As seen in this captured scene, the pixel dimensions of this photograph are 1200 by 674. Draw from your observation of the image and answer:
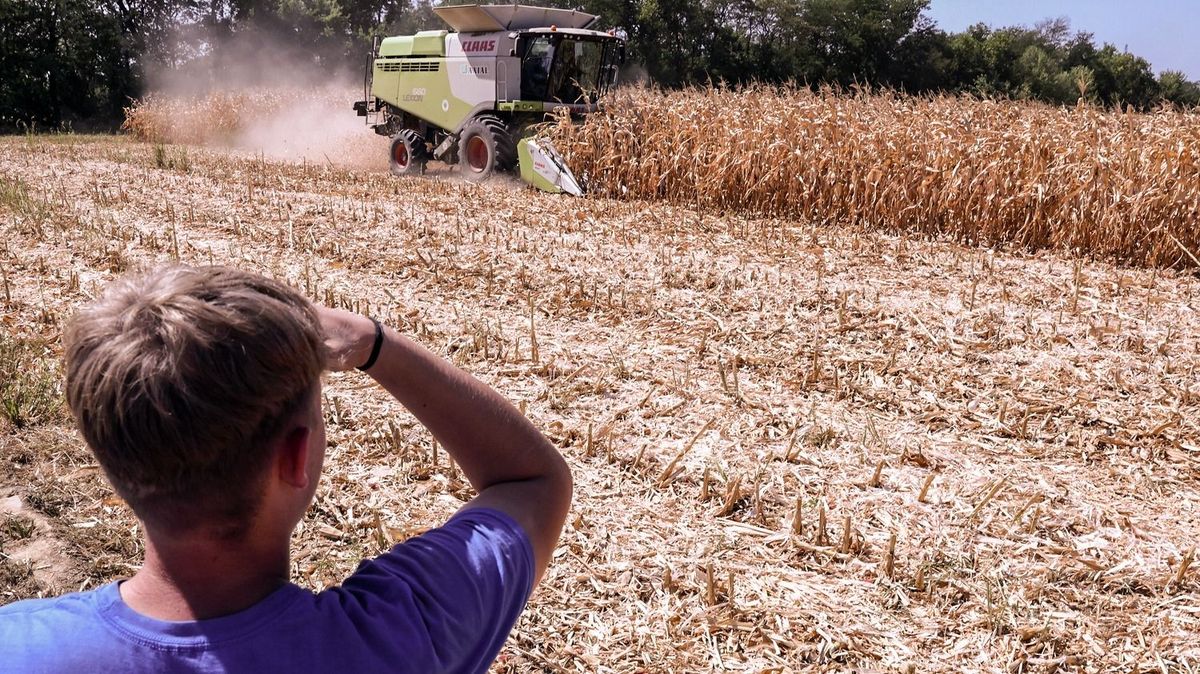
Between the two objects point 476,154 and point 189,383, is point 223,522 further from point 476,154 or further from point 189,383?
point 476,154

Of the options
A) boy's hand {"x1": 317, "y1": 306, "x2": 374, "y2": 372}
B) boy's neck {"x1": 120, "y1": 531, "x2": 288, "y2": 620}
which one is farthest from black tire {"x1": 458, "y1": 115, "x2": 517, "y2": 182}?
boy's neck {"x1": 120, "y1": 531, "x2": 288, "y2": 620}

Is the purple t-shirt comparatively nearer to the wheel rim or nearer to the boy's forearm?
the boy's forearm

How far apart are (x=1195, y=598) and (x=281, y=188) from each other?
9.70 m

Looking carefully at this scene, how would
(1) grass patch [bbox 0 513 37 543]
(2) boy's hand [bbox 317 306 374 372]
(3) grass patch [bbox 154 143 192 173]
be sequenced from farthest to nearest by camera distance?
(3) grass patch [bbox 154 143 192 173] < (1) grass patch [bbox 0 513 37 543] < (2) boy's hand [bbox 317 306 374 372]

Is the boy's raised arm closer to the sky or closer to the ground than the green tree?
closer to the ground

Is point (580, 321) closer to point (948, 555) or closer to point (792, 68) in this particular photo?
point (948, 555)

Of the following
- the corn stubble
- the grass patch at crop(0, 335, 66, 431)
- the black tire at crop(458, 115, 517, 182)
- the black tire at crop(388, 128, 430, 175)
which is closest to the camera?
the grass patch at crop(0, 335, 66, 431)

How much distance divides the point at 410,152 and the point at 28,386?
10.2 m

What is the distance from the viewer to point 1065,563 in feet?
10.5

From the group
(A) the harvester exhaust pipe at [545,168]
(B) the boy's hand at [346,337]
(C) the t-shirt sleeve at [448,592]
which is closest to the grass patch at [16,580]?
(B) the boy's hand at [346,337]

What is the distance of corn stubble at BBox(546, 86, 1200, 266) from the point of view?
790 cm

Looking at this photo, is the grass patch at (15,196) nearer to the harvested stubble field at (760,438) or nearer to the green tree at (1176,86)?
the harvested stubble field at (760,438)

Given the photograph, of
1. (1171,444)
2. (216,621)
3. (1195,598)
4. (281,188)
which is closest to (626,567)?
(1195,598)

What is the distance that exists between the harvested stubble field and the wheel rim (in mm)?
4764
